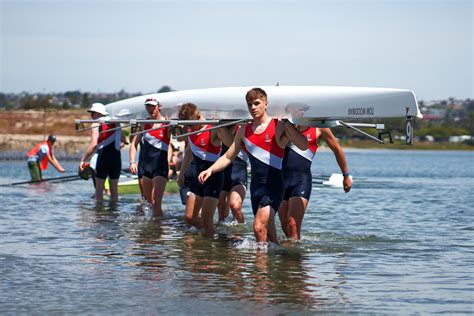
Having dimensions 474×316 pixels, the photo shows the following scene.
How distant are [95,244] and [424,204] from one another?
12565mm

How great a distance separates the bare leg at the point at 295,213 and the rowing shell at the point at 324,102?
921 millimetres

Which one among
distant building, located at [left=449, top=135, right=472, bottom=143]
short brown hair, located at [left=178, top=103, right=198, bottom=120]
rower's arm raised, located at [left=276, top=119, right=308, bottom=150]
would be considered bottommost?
distant building, located at [left=449, top=135, right=472, bottom=143]

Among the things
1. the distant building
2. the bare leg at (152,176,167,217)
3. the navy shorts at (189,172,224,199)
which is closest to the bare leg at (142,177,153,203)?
the bare leg at (152,176,167,217)

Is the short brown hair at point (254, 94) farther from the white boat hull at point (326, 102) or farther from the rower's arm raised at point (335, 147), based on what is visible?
the rower's arm raised at point (335, 147)

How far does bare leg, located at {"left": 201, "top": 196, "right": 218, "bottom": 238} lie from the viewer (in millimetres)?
13406

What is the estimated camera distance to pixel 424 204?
24062 mm

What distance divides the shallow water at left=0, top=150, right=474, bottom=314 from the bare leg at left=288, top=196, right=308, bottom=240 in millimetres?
174

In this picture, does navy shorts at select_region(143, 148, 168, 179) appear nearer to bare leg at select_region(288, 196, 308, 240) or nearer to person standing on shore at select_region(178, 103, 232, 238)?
person standing on shore at select_region(178, 103, 232, 238)

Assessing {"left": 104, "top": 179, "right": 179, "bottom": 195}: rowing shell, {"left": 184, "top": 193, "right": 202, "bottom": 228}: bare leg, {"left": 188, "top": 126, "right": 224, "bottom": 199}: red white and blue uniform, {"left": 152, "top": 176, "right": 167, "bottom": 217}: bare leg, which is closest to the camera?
{"left": 188, "top": 126, "right": 224, "bottom": 199}: red white and blue uniform

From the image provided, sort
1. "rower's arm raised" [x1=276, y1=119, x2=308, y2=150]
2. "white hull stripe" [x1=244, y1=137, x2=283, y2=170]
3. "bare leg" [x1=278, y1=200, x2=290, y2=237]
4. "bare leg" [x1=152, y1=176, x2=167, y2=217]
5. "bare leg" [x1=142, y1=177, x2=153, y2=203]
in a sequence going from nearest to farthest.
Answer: "rower's arm raised" [x1=276, y1=119, x2=308, y2=150] → "white hull stripe" [x1=244, y1=137, x2=283, y2=170] → "bare leg" [x1=278, y1=200, x2=290, y2=237] → "bare leg" [x1=152, y1=176, x2=167, y2=217] → "bare leg" [x1=142, y1=177, x2=153, y2=203]

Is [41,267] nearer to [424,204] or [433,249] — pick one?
[433,249]

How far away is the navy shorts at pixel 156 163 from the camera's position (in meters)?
15.8

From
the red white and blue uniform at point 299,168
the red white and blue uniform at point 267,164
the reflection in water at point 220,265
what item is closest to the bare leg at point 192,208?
the reflection in water at point 220,265

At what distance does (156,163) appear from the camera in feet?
52.1
